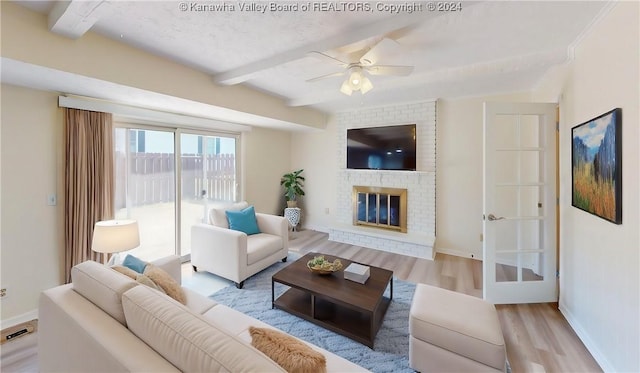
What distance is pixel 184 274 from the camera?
3.13 metres

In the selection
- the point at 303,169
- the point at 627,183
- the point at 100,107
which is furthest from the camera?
the point at 303,169

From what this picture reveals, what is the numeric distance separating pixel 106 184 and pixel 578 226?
4.47 metres

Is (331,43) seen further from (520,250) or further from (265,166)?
(265,166)

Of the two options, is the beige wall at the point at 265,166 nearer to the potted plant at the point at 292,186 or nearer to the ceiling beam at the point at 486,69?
the potted plant at the point at 292,186

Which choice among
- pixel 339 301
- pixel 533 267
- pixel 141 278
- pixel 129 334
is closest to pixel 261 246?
pixel 339 301

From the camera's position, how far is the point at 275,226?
350 cm

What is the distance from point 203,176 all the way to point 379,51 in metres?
3.09

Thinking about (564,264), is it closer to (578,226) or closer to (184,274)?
(578,226)

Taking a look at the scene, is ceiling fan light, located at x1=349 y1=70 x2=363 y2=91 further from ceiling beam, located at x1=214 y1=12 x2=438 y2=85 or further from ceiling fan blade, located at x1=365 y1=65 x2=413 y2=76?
ceiling beam, located at x1=214 y1=12 x2=438 y2=85

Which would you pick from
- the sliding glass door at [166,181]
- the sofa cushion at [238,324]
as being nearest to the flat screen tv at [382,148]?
the sliding glass door at [166,181]

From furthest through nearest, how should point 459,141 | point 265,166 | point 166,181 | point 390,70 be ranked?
1. point 265,166
2. point 459,141
3. point 166,181
4. point 390,70

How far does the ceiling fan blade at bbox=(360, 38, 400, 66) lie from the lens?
1944mm

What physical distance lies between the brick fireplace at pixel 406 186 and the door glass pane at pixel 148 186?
2.61 meters

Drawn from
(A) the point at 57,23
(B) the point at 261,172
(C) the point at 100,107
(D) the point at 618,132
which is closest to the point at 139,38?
(A) the point at 57,23
